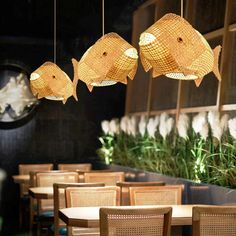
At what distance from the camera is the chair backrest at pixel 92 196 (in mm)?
5488

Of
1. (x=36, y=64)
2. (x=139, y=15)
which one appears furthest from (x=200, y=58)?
(x=36, y=64)

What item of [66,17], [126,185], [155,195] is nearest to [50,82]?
[126,185]

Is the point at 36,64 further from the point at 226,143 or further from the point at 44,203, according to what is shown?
the point at 226,143

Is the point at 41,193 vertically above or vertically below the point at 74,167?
below

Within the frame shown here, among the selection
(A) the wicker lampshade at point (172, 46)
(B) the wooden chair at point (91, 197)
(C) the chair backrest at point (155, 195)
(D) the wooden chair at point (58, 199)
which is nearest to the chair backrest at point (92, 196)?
(B) the wooden chair at point (91, 197)

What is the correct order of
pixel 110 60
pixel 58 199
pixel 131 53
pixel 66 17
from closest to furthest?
1. pixel 110 60
2. pixel 131 53
3. pixel 58 199
4. pixel 66 17

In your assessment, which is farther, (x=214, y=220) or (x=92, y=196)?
(x=92, y=196)

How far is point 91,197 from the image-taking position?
553 cm

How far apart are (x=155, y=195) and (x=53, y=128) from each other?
17.8 feet

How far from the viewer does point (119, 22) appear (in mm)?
10414

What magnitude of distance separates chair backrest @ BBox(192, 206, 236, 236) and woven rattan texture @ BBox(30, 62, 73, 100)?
145 inches

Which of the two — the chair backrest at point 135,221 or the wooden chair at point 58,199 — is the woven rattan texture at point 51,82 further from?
the chair backrest at point 135,221

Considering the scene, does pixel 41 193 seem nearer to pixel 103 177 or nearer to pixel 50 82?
pixel 103 177

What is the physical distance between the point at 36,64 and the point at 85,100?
3.63 ft
